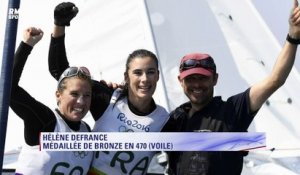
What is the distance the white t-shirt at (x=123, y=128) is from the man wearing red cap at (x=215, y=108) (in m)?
0.11

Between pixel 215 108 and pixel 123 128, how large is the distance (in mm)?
410

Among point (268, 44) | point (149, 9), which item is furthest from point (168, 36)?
point (268, 44)

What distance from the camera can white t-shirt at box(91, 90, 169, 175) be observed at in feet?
7.75

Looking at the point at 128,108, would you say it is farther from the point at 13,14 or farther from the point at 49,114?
the point at 13,14

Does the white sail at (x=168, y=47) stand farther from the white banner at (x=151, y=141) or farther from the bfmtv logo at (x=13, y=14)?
the bfmtv logo at (x=13, y=14)

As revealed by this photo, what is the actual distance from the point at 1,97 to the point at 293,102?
294 cm

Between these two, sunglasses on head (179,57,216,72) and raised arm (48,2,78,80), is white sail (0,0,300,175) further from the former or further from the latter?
sunglasses on head (179,57,216,72)

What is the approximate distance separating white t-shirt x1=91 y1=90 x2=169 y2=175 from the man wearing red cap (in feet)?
0.37

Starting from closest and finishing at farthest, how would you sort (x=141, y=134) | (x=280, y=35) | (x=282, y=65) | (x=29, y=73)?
(x=282, y=65) < (x=141, y=134) < (x=29, y=73) < (x=280, y=35)

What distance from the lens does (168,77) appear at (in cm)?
385

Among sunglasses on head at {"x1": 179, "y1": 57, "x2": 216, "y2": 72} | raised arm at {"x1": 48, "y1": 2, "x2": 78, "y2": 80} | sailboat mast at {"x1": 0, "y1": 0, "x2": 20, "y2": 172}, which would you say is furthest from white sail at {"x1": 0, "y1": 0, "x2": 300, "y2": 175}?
sailboat mast at {"x1": 0, "y1": 0, "x2": 20, "y2": 172}

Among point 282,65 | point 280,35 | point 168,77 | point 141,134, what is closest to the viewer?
point 282,65

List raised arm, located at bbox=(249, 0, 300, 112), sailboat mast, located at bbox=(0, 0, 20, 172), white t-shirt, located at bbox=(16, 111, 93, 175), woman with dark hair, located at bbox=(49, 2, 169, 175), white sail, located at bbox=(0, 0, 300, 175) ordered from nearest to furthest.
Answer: sailboat mast, located at bbox=(0, 0, 20, 172) < raised arm, located at bbox=(249, 0, 300, 112) < white t-shirt, located at bbox=(16, 111, 93, 175) < woman with dark hair, located at bbox=(49, 2, 169, 175) < white sail, located at bbox=(0, 0, 300, 175)

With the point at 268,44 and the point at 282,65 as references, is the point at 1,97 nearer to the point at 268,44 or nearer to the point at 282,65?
the point at 282,65
